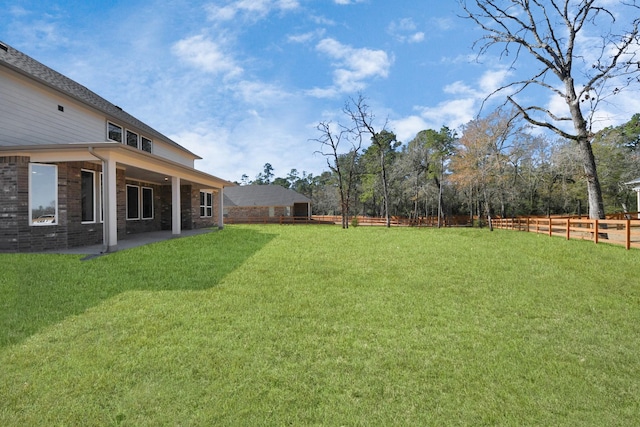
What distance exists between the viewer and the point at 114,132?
1395 centimetres

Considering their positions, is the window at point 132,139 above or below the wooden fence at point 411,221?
above

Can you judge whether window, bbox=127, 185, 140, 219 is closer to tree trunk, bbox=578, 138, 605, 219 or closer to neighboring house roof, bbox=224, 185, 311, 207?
tree trunk, bbox=578, 138, 605, 219

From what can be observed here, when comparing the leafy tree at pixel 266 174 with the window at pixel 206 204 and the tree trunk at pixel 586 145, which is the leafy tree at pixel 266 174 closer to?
the window at pixel 206 204

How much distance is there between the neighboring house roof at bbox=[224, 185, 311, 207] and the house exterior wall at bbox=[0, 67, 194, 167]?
72.7 ft

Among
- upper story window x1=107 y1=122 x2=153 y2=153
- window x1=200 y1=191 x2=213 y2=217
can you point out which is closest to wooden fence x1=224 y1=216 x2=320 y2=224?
window x1=200 y1=191 x2=213 y2=217

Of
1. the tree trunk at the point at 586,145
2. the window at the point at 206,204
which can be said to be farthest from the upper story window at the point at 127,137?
the tree trunk at the point at 586,145

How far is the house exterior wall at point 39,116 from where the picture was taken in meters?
9.45

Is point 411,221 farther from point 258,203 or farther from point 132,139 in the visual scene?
point 132,139

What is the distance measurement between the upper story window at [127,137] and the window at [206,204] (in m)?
4.31

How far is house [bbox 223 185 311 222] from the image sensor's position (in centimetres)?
3469

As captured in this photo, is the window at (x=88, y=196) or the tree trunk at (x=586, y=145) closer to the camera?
the window at (x=88, y=196)

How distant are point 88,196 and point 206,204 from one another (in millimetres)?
9912

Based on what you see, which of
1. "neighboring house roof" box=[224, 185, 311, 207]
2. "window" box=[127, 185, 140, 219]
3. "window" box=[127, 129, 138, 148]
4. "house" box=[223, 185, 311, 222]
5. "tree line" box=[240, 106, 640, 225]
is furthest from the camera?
"neighboring house roof" box=[224, 185, 311, 207]

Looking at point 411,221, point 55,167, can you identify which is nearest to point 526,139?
point 411,221
